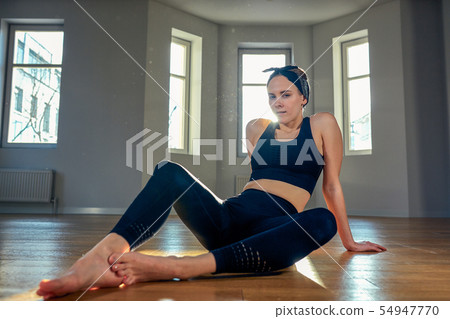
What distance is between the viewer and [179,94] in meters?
5.09

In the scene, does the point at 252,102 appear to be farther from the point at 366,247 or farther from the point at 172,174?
the point at 172,174

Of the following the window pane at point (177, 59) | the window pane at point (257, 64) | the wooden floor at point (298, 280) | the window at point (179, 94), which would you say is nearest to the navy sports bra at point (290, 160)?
the wooden floor at point (298, 280)

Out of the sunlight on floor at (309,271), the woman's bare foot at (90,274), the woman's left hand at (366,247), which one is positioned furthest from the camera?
the woman's left hand at (366,247)

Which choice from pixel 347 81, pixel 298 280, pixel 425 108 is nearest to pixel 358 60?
pixel 347 81

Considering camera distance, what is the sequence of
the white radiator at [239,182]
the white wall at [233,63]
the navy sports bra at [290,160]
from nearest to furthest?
the navy sports bra at [290,160], the white radiator at [239,182], the white wall at [233,63]

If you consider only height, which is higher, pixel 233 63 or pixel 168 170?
pixel 233 63

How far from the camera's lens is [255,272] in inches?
40.4

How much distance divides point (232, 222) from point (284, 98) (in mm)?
506

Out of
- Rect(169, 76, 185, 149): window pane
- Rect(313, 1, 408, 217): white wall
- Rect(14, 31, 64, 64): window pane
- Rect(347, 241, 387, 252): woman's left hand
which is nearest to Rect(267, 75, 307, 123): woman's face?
Rect(347, 241, 387, 252): woman's left hand

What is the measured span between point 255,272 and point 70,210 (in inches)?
161

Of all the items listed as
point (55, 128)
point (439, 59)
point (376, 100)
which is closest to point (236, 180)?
point (376, 100)

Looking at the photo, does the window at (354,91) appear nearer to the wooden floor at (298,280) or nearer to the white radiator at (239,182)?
the white radiator at (239,182)

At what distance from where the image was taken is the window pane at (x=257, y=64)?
534 centimetres

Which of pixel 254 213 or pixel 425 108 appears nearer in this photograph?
pixel 254 213
